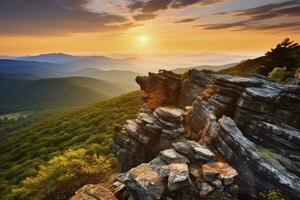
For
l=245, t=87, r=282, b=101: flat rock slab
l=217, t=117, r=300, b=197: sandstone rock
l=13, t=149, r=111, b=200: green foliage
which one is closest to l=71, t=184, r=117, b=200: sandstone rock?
l=217, t=117, r=300, b=197: sandstone rock

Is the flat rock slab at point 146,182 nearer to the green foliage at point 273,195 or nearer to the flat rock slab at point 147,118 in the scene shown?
the green foliage at point 273,195

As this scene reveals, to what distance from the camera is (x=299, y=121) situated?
26.7 m

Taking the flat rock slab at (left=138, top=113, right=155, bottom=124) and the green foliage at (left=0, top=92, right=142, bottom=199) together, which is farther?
the green foliage at (left=0, top=92, right=142, bottom=199)

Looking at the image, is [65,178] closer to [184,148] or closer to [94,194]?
[94,194]

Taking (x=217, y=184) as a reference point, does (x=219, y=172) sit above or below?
above

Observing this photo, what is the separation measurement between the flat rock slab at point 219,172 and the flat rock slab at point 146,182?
4.52 metres

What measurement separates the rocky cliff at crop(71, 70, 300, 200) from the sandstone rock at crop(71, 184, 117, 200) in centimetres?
117

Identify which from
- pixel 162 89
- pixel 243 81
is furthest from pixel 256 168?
pixel 162 89

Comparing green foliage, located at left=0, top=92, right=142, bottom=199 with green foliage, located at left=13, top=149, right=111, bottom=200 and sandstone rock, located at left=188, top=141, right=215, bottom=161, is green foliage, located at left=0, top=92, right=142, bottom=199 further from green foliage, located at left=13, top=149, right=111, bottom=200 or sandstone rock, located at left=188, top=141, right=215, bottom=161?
sandstone rock, located at left=188, top=141, right=215, bottom=161

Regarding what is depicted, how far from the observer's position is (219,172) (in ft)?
75.0

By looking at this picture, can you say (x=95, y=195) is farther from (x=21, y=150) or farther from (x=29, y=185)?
(x=21, y=150)

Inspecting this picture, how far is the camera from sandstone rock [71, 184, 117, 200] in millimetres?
24812

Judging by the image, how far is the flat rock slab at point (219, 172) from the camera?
2216 cm

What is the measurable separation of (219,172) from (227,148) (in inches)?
154
